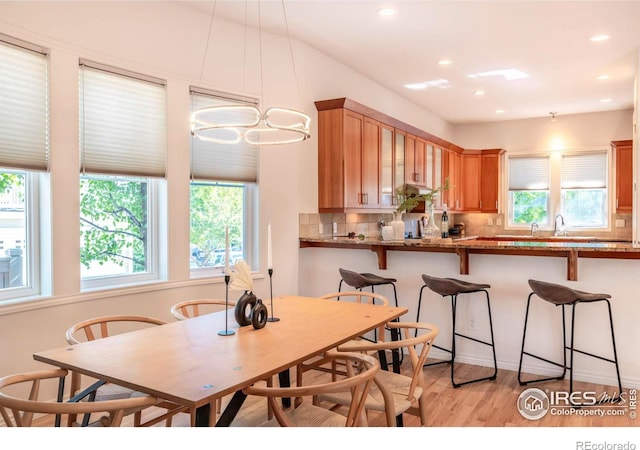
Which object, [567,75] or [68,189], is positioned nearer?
[68,189]

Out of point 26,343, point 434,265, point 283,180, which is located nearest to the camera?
point 26,343

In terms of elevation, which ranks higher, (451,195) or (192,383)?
(451,195)

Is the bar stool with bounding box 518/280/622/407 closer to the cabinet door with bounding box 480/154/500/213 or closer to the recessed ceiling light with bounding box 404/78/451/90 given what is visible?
the recessed ceiling light with bounding box 404/78/451/90

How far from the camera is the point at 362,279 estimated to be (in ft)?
13.3

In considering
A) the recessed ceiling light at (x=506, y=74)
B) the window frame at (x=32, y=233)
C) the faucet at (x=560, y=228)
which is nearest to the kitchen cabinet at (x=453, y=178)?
the faucet at (x=560, y=228)

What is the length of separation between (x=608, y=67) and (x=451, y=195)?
2940 mm

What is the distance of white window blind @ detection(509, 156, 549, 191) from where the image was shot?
314 inches

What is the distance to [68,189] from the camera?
321 cm

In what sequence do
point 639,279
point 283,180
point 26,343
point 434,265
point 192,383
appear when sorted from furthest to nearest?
point 283,180 < point 434,265 < point 639,279 < point 26,343 < point 192,383

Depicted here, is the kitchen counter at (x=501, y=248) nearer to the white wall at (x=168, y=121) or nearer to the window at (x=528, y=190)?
the white wall at (x=168, y=121)

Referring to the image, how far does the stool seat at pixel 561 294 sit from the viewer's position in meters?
3.21

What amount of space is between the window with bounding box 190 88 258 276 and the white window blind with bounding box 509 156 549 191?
5431 millimetres
